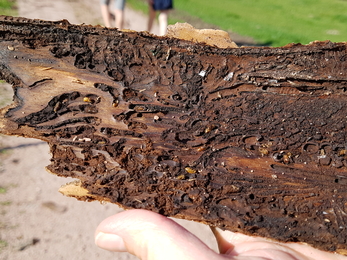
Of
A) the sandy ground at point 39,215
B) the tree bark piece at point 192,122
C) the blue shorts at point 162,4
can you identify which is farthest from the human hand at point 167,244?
the blue shorts at point 162,4

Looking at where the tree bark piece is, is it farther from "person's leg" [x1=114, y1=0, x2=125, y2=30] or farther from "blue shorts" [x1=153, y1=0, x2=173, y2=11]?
"blue shorts" [x1=153, y1=0, x2=173, y2=11]

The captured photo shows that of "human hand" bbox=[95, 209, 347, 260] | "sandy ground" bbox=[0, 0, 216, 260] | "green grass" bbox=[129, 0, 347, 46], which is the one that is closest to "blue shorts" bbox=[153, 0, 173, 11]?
"green grass" bbox=[129, 0, 347, 46]

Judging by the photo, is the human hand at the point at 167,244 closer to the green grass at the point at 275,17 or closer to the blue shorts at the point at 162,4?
the blue shorts at the point at 162,4

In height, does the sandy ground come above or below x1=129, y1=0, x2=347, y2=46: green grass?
below

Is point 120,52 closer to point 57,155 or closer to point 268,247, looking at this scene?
point 57,155

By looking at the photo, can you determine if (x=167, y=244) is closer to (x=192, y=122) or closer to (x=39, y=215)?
(x=192, y=122)

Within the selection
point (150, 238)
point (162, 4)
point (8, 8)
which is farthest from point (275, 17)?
point (150, 238)
